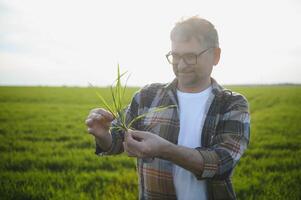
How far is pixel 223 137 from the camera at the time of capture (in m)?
2.55

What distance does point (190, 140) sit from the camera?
2627 millimetres

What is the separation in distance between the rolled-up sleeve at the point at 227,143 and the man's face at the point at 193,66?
284 millimetres

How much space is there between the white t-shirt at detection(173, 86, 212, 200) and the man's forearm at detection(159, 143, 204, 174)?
282mm

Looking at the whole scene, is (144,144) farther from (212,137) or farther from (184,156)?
(212,137)

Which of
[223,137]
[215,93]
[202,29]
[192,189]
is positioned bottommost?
[192,189]

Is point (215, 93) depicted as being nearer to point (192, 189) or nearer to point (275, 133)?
point (192, 189)

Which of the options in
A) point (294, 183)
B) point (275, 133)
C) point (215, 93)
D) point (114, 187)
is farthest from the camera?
point (275, 133)

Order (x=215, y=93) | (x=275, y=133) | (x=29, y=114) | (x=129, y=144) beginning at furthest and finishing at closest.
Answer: (x=29, y=114) < (x=275, y=133) < (x=215, y=93) < (x=129, y=144)

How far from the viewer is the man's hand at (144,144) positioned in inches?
82.8

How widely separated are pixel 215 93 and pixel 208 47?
0.31 meters

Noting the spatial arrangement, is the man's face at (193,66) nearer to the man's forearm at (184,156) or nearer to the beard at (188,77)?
the beard at (188,77)

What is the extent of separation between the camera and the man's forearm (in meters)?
2.20

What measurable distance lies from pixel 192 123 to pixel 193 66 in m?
0.37

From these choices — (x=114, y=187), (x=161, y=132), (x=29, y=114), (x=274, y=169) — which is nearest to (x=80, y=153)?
(x=114, y=187)
